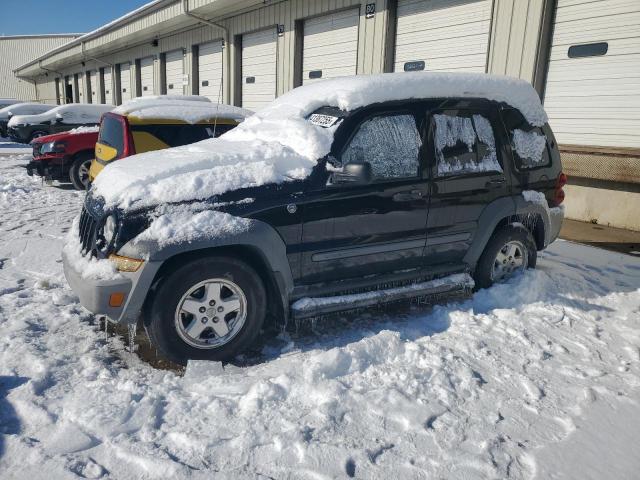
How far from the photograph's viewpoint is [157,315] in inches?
128

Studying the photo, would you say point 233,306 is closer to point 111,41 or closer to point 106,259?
point 106,259

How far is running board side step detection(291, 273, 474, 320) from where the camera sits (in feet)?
11.9

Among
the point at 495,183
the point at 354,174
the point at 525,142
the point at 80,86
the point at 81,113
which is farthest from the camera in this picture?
the point at 80,86

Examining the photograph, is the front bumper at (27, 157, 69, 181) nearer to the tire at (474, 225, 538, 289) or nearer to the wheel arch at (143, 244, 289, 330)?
the wheel arch at (143, 244, 289, 330)

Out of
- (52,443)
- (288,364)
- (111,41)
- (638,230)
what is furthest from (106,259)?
(111,41)

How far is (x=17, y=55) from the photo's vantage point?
55.5m

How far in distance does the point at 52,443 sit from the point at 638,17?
8662mm

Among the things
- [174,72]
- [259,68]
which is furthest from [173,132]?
[174,72]

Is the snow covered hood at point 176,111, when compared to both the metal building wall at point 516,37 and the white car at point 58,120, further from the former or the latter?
the white car at point 58,120

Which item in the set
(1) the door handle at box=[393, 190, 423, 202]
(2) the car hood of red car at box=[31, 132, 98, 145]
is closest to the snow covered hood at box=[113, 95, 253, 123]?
(2) the car hood of red car at box=[31, 132, 98, 145]

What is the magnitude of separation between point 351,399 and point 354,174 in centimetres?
150

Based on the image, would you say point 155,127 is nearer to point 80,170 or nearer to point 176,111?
point 176,111

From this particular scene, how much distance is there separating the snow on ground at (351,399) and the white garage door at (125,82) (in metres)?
21.5

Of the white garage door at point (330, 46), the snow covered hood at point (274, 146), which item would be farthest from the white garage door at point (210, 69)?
the snow covered hood at point (274, 146)
